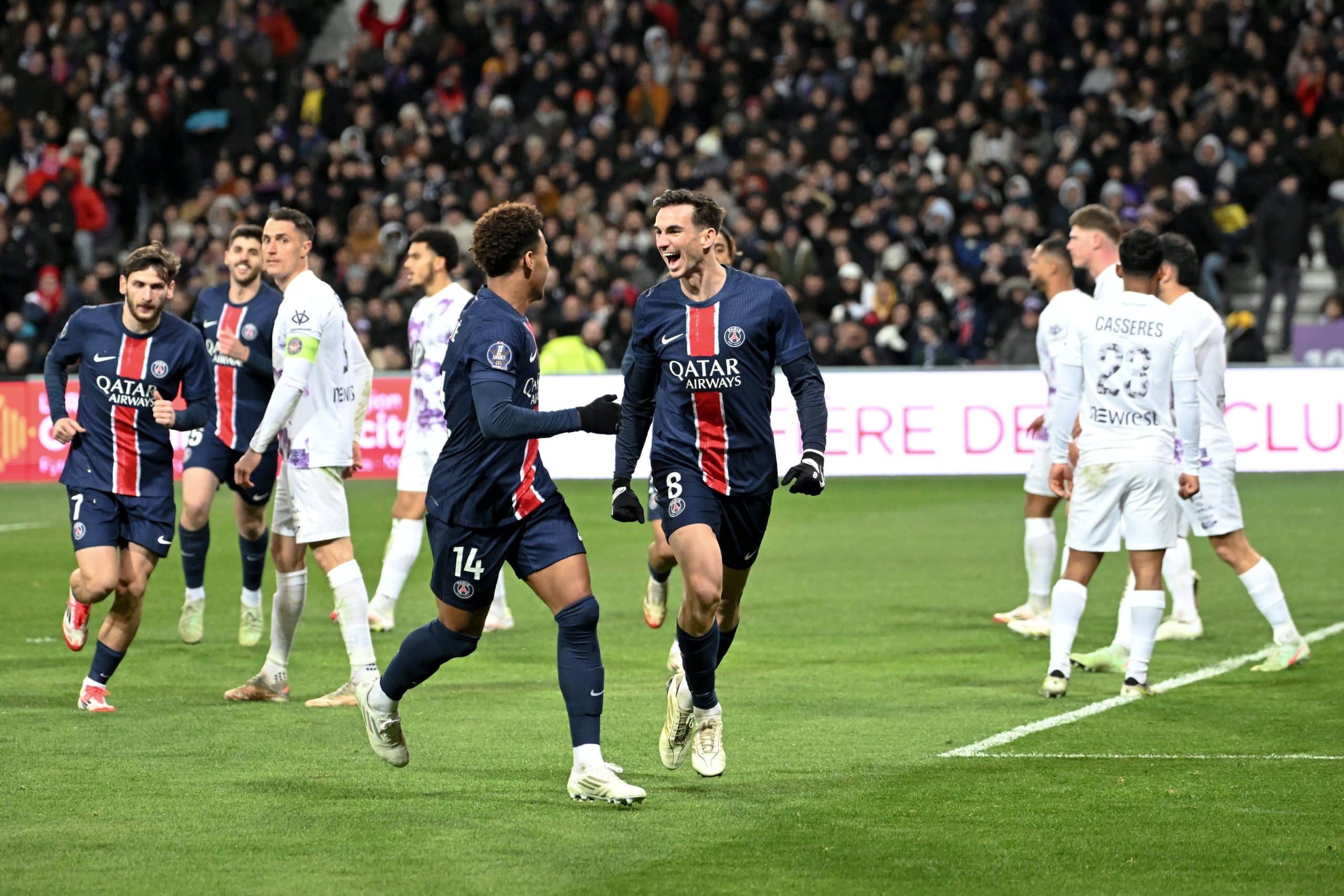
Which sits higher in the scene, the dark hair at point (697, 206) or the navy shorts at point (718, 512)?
the dark hair at point (697, 206)

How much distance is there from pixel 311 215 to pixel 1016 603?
15.6 metres

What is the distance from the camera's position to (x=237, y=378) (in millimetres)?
9938

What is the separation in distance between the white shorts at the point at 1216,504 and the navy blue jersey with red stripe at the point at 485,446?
4466mm

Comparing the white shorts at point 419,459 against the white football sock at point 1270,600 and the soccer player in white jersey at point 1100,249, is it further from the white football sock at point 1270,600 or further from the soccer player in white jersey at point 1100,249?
the white football sock at point 1270,600

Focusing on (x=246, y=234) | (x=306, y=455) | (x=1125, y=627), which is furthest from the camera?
(x=246, y=234)

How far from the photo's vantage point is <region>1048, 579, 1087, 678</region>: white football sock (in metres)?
8.88

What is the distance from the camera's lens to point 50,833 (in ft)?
20.0

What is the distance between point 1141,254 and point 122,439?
4.74 meters

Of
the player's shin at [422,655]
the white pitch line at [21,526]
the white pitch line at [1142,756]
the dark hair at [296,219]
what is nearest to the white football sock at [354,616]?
the dark hair at [296,219]

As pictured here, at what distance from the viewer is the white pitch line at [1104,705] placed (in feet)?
25.0

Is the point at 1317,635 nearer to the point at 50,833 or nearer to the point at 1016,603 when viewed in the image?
the point at 1016,603

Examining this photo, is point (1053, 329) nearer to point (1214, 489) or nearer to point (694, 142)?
point (1214, 489)

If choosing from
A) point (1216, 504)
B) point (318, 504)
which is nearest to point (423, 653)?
point (318, 504)

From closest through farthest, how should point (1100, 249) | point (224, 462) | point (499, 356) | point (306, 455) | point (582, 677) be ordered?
1. point (499, 356)
2. point (582, 677)
3. point (306, 455)
4. point (1100, 249)
5. point (224, 462)
